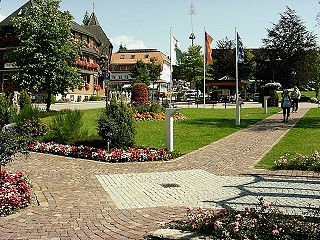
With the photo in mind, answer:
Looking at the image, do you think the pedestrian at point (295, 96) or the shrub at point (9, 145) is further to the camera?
the pedestrian at point (295, 96)

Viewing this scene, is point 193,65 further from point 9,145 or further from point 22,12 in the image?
point 9,145

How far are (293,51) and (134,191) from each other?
53.4 meters

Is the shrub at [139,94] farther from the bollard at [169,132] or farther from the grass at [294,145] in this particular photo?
the bollard at [169,132]

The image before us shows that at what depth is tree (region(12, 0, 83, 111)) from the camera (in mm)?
28672

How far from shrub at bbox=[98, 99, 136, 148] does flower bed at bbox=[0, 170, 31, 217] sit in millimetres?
4806

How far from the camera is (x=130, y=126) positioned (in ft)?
42.3

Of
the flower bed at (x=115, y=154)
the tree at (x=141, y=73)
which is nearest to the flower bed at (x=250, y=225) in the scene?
the flower bed at (x=115, y=154)

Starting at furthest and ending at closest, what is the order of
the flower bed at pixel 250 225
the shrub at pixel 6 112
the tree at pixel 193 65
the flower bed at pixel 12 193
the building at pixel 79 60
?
the tree at pixel 193 65 < the building at pixel 79 60 < the shrub at pixel 6 112 < the flower bed at pixel 12 193 < the flower bed at pixel 250 225

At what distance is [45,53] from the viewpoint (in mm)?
28953

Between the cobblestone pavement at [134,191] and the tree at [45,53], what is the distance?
17.1 meters

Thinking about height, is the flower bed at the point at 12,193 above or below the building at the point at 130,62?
below

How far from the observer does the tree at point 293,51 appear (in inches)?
2219

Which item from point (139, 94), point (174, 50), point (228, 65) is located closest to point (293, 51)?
point (228, 65)

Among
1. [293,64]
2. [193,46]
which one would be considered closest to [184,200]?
[293,64]
